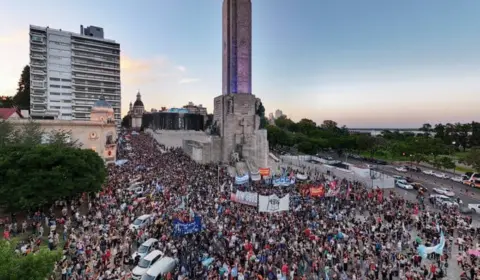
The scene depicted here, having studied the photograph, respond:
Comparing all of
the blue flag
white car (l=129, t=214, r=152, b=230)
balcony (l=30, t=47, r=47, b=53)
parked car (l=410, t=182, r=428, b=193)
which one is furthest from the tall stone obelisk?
balcony (l=30, t=47, r=47, b=53)

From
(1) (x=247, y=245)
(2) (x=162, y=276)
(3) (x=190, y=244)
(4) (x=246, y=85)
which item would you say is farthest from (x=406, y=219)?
(4) (x=246, y=85)

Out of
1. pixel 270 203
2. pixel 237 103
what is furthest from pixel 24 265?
pixel 237 103

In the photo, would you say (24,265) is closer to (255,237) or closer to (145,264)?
(145,264)

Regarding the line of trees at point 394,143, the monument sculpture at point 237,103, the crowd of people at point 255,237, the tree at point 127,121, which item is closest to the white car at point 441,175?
the line of trees at point 394,143

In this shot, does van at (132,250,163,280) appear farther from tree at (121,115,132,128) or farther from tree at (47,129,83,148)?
tree at (121,115,132,128)

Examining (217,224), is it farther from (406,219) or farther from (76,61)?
(76,61)

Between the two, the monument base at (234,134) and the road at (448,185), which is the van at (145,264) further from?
the monument base at (234,134)
